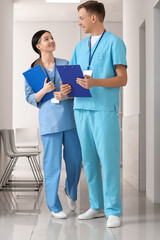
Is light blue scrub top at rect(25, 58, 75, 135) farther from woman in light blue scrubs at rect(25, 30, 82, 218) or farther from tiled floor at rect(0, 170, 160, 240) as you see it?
tiled floor at rect(0, 170, 160, 240)

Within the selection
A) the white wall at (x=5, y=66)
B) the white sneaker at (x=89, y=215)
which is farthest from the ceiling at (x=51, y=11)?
the white sneaker at (x=89, y=215)

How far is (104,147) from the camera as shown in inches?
104

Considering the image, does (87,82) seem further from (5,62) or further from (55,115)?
(5,62)

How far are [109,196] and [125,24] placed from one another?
3.59 m

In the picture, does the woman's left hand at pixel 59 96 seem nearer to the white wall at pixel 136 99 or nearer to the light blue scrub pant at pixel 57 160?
the light blue scrub pant at pixel 57 160

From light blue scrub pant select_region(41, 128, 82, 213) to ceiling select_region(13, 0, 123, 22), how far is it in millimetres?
4302

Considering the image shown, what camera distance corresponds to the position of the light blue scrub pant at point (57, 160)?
2881mm

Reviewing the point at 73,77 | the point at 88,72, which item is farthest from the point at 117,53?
the point at 73,77

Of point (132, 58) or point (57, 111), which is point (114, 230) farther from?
point (132, 58)

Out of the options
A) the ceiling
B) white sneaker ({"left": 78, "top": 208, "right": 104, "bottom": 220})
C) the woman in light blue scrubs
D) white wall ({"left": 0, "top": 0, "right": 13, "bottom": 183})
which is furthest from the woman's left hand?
the ceiling

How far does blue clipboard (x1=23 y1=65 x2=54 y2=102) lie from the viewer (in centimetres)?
281

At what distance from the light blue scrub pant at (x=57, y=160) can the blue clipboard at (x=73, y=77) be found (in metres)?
0.41

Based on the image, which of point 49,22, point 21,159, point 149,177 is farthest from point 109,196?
point 49,22

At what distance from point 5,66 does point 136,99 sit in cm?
201
